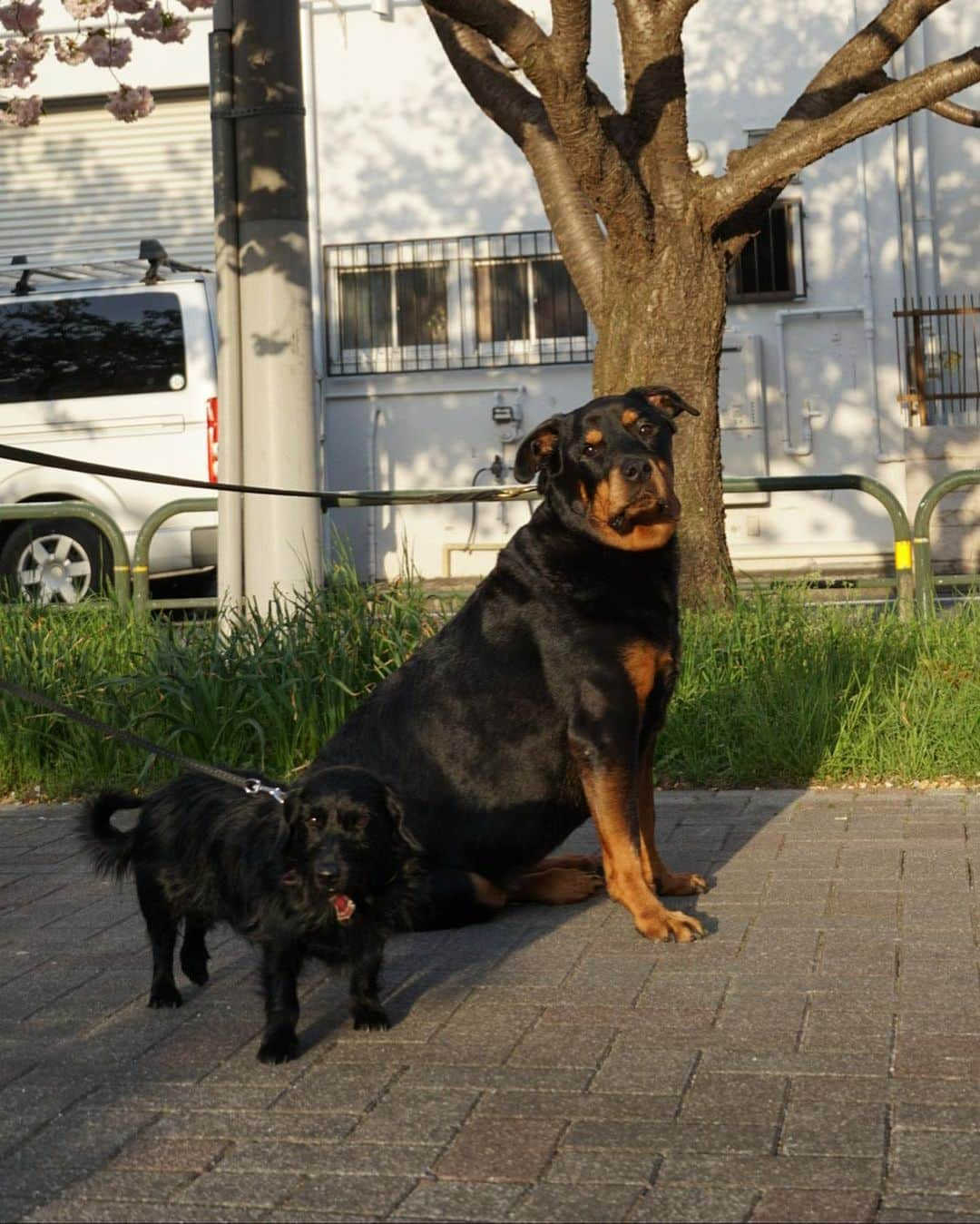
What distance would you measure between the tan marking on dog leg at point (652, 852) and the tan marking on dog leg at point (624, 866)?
31cm

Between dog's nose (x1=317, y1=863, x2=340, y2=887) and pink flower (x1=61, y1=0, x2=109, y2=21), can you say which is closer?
dog's nose (x1=317, y1=863, x2=340, y2=887)

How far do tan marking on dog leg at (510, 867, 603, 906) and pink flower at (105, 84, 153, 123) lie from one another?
6.00m

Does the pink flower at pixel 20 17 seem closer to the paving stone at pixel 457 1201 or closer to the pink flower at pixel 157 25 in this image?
the pink flower at pixel 157 25

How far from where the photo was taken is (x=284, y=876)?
3982mm

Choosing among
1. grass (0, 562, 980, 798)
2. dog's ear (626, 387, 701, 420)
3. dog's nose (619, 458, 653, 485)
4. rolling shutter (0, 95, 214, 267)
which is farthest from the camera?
rolling shutter (0, 95, 214, 267)

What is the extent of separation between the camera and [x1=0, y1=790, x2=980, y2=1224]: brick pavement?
3135 millimetres

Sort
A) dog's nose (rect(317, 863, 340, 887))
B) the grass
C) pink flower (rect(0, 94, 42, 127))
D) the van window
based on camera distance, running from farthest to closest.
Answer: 1. the van window
2. pink flower (rect(0, 94, 42, 127))
3. the grass
4. dog's nose (rect(317, 863, 340, 887))

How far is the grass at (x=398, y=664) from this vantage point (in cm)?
711

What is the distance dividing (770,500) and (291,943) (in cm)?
1366

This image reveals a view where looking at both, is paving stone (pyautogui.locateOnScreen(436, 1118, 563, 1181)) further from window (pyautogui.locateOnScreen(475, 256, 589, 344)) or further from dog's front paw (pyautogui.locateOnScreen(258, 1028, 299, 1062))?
window (pyautogui.locateOnScreen(475, 256, 589, 344))

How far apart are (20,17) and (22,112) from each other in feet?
3.31

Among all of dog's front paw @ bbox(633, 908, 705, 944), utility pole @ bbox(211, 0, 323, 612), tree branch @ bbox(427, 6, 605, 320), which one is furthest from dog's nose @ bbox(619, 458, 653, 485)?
tree branch @ bbox(427, 6, 605, 320)

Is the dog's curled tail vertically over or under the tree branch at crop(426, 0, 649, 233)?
under

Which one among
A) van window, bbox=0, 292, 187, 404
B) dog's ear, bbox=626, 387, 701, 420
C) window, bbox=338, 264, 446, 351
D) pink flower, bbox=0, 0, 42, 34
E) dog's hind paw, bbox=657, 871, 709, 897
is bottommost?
dog's hind paw, bbox=657, 871, 709, 897
